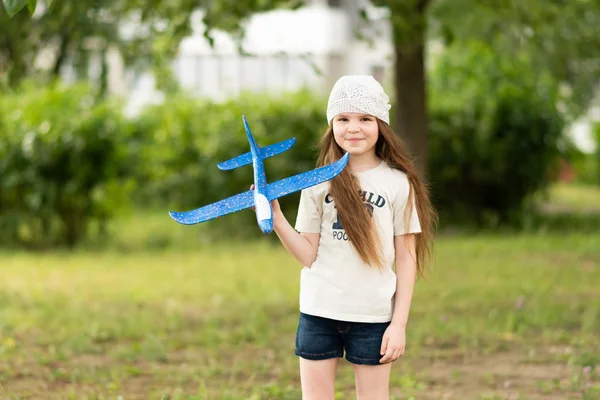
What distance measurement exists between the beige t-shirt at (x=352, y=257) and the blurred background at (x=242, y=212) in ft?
1.45

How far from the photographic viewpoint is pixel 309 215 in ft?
9.92

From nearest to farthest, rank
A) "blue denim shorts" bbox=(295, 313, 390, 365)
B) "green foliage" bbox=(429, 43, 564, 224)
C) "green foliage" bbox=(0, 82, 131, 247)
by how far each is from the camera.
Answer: "blue denim shorts" bbox=(295, 313, 390, 365) < "green foliage" bbox=(0, 82, 131, 247) < "green foliage" bbox=(429, 43, 564, 224)

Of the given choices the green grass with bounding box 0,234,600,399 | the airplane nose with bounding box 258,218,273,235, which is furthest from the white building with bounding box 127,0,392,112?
the airplane nose with bounding box 258,218,273,235

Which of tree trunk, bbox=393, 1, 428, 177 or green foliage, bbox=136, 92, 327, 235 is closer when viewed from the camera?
tree trunk, bbox=393, 1, 428, 177

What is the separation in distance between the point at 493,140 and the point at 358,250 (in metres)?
9.43

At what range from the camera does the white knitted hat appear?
2988 millimetres

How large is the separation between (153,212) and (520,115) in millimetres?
5706

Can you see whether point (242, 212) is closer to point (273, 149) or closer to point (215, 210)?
point (273, 149)

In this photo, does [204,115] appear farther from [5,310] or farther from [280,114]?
[5,310]

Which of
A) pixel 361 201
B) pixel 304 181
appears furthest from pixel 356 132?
pixel 304 181

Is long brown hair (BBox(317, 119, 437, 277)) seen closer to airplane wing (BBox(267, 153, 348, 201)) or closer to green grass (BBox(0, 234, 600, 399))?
airplane wing (BBox(267, 153, 348, 201))

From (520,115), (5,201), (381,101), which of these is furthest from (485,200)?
(381,101)

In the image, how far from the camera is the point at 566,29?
9258mm

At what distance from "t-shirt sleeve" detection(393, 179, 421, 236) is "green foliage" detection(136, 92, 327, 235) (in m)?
7.69
